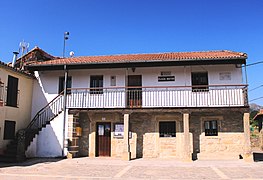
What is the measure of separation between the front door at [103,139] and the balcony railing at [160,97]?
4.30ft

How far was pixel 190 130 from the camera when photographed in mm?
13859

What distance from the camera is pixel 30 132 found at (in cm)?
1422

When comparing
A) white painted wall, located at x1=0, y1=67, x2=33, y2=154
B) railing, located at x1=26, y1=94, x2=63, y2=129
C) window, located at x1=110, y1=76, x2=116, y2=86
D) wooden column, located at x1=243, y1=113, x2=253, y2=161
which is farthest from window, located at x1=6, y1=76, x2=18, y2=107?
wooden column, located at x1=243, y1=113, x2=253, y2=161

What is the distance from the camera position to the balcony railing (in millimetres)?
13422

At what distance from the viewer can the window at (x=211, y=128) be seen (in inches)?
543

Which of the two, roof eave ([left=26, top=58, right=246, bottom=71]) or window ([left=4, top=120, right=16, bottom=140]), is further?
window ([left=4, top=120, right=16, bottom=140])

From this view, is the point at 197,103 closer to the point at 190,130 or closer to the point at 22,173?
the point at 190,130

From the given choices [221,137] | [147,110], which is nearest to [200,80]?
[221,137]

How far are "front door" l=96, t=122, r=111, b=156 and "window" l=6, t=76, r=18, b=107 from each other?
4.84 meters

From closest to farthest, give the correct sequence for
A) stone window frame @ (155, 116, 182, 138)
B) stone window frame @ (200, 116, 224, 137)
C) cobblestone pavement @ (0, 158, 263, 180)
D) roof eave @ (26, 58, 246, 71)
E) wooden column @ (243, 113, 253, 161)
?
cobblestone pavement @ (0, 158, 263, 180)
wooden column @ (243, 113, 253, 161)
roof eave @ (26, 58, 246, 71)
stone window frame @ (200, 116, 224, 137)
stone window frame @ (155, 116, 182, 138)

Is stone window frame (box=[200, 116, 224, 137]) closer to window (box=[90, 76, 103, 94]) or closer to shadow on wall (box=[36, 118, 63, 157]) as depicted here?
window (box=[90, 76, 103, 94])

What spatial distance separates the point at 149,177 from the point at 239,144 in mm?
6999

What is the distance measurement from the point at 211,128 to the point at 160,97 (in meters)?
3.22

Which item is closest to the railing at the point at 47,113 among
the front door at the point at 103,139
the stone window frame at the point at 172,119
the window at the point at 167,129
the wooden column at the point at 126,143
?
the front door at the point at 103,139
